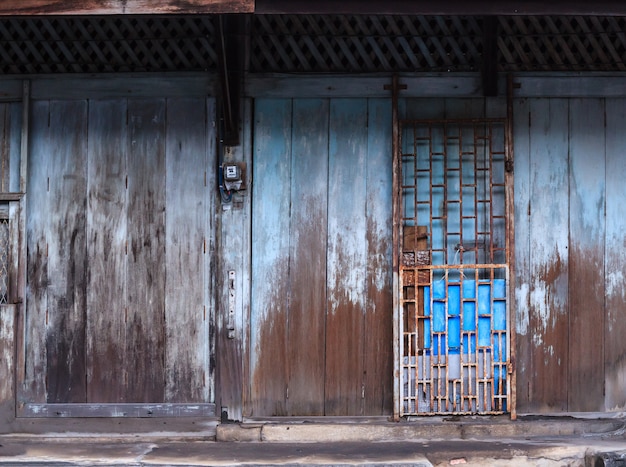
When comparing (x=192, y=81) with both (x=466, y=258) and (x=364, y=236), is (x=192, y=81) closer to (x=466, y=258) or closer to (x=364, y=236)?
(x=364, y=236)

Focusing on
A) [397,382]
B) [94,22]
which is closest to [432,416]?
[397,382]

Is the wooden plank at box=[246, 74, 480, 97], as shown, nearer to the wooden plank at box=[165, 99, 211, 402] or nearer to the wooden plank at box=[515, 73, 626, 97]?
the wooden plank at box=[515, 73, 626, 97]

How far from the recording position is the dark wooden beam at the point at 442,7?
5.30m

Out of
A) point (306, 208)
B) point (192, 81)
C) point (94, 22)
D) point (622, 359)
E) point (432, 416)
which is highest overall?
point (94, 22)

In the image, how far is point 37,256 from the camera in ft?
21.6

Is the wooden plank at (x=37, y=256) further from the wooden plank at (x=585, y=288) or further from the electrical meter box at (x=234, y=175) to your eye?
the wooden plank at (x=585, y=288)

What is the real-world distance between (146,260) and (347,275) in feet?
5.74

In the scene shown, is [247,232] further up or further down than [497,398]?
further up

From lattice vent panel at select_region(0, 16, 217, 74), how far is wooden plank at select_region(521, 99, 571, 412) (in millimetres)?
2947

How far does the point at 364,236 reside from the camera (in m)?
6.52

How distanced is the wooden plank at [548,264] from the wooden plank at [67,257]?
12.7ft

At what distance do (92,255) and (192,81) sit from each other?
174 cm

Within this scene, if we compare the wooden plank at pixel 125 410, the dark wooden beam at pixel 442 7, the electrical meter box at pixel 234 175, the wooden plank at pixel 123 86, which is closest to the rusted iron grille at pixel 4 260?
the wooden plank at pixel 125 410

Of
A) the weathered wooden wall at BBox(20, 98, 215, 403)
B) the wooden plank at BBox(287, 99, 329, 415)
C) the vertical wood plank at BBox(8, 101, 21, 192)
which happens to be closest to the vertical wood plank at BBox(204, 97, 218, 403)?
the weathered wooden wall at BBox(20, 98, 215, 403)
